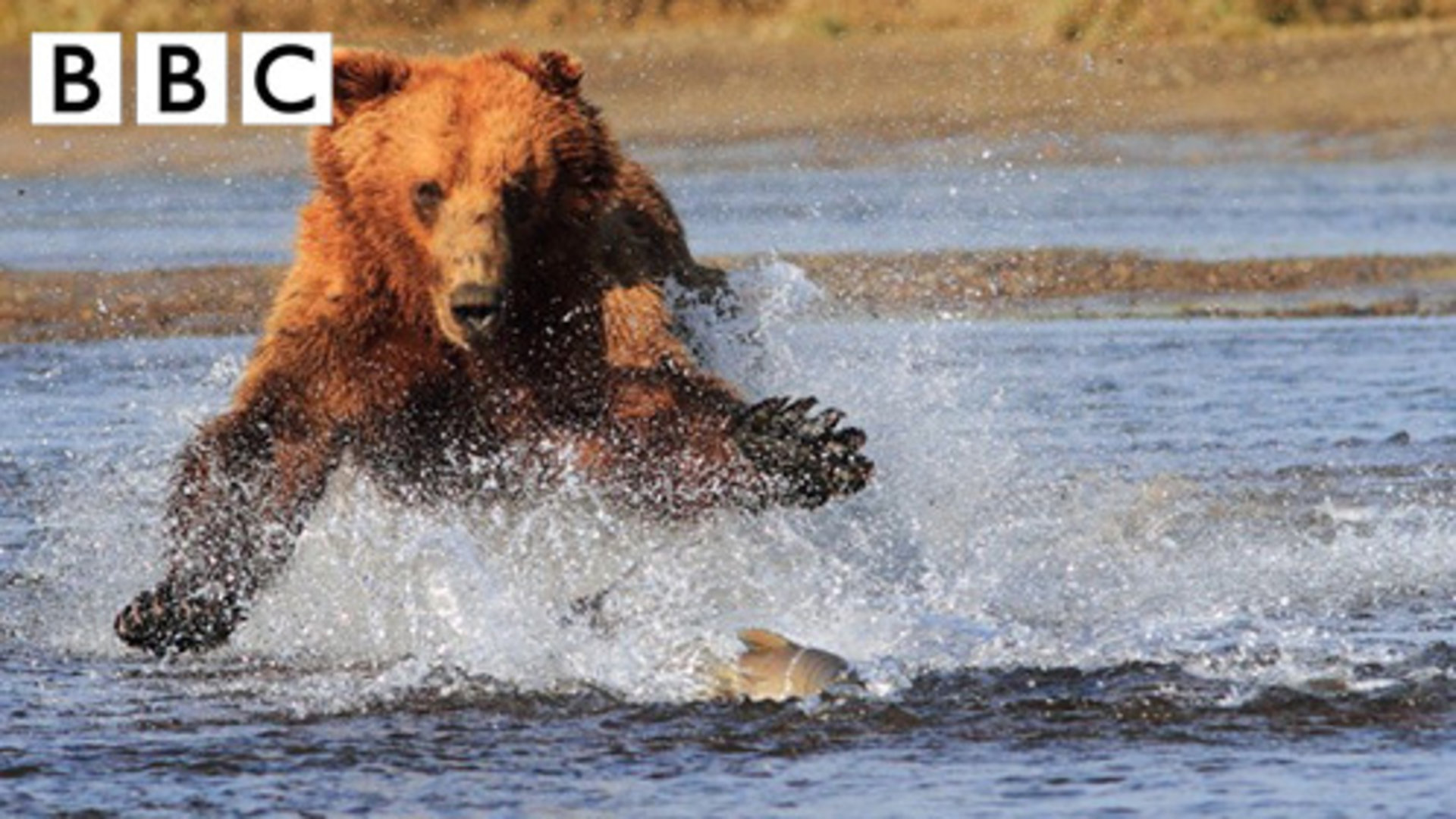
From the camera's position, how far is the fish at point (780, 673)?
6.23m

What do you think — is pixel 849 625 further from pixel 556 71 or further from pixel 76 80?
pixel 76 80

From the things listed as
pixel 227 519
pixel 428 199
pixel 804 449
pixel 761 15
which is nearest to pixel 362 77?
pixel 428 199

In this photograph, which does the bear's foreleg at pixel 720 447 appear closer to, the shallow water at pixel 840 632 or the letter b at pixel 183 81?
the shallow water at pixel 840 632

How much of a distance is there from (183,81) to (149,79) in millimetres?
427

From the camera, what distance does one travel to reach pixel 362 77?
6754mm

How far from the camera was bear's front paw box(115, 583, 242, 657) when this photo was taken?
22.5 feet

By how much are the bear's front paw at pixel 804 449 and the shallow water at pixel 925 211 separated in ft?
27.5

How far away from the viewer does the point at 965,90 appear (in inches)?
856

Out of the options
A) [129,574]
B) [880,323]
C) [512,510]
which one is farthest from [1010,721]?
[880,323]

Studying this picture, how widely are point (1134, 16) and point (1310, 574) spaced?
17.2m

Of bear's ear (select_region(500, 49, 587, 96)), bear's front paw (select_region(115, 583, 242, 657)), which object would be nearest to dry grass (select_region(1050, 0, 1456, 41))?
bear's ear (select_region(500, 49, 587, 96))

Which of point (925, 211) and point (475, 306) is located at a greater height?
point (925, 211)

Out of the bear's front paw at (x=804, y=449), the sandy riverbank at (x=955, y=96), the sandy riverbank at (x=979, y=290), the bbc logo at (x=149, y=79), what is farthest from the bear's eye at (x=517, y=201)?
the sandy riverbank at (x=955, y=96)

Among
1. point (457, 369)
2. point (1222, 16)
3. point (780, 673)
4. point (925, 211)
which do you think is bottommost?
point (780, 673)
